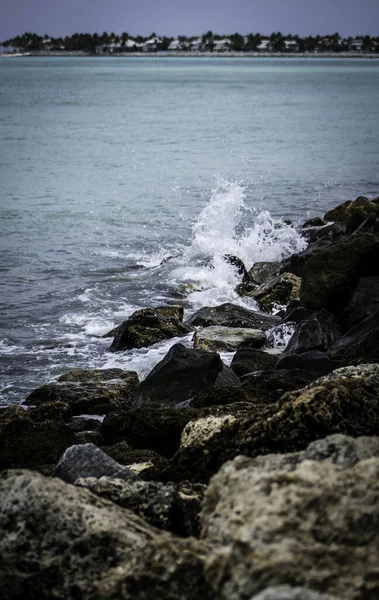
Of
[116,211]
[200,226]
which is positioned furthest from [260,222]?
[116,211]

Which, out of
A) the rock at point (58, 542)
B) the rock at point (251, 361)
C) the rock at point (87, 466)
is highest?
the rock at point (58, 542)

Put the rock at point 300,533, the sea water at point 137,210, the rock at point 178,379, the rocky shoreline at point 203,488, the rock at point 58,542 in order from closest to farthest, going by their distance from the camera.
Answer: the rock at point 300,533 → the rocky shoreline at point 203,488 → the rock at point 58,542 → the rock at point 178,379 → the sea water at point 137,210

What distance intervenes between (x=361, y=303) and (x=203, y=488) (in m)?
6.94

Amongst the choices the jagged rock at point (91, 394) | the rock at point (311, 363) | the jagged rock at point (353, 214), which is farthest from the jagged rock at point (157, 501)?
the jagged rock at point (353, 214)

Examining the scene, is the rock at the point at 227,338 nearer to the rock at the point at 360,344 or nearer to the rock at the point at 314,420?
the rock at the point at 360,344

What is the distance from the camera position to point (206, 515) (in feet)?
9.95

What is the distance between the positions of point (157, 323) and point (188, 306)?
2.41 meters

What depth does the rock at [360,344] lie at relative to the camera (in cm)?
823

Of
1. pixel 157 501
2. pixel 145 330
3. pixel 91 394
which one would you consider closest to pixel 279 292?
pixel 145 330

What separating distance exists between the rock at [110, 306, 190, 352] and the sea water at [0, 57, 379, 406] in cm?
24

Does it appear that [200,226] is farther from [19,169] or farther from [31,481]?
[31,481]

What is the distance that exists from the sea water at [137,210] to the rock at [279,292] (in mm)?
266

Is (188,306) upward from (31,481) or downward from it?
downward

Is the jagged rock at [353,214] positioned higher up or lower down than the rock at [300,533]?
lower down
